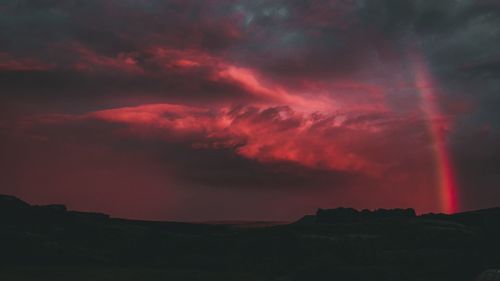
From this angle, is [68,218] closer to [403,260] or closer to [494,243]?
[403,260]

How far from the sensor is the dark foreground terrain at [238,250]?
90.3m

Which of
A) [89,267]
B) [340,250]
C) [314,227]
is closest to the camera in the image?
[89,267]

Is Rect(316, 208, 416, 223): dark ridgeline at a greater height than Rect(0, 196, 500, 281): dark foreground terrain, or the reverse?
Rect(316, 208, 416, 223): dark ridgeline

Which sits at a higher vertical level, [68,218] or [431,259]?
[68,218]

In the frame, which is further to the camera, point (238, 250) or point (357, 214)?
point (357, 214)

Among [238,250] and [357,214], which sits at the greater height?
[357,214]

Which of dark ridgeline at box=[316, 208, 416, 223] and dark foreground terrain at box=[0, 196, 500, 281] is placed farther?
dark ridgeline at box=[316, 208, 416, 223]

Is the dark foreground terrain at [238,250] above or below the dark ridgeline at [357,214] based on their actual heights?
below

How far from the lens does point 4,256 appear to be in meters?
97.2

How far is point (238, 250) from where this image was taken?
358 ft

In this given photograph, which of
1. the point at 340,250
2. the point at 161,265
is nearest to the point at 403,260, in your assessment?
the point at 340,250

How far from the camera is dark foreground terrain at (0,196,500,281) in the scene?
90312mm

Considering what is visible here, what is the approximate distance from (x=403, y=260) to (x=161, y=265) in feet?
147

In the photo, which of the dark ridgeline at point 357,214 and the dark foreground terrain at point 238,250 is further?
the dark ridgeline at point 357,214
